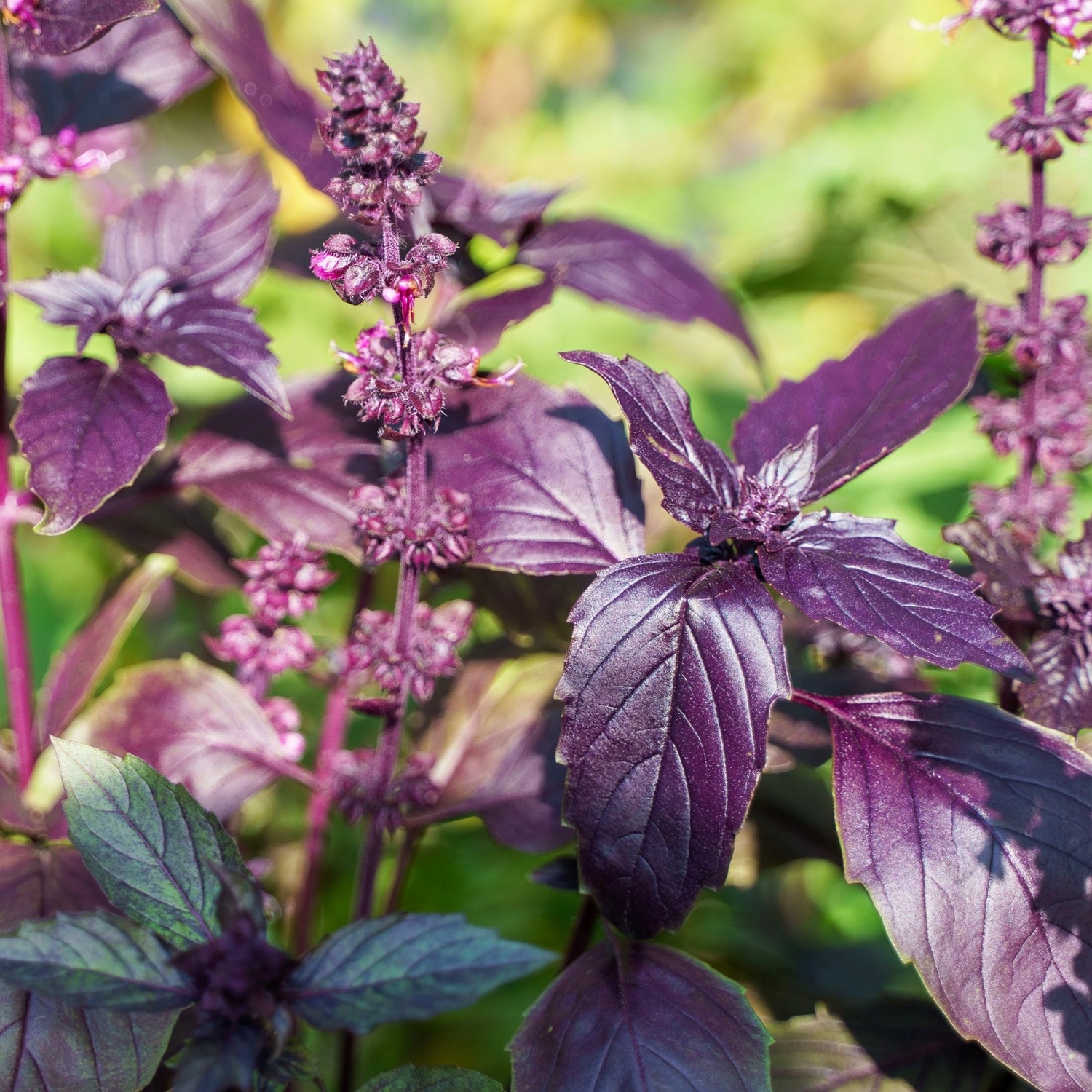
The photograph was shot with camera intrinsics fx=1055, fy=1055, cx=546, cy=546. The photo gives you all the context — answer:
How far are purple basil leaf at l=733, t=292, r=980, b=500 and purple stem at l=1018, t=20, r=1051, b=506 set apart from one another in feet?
0.26

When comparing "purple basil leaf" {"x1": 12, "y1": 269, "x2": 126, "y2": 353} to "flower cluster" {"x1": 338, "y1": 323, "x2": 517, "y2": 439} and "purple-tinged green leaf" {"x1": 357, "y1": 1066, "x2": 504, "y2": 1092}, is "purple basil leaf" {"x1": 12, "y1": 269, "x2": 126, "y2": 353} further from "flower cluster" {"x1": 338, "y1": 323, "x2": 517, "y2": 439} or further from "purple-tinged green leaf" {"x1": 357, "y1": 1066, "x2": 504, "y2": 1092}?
"purple-tinged green leaf" {"x1": 357, "y1": 1066, "x2": 504, "y2": 1092}

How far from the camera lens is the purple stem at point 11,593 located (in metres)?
0.92

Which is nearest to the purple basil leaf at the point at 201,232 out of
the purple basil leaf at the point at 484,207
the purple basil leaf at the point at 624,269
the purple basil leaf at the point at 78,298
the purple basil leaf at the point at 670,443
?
the purple basil leaf at the point at 78,298

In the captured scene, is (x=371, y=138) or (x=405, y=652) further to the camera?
(x=405, y=652)

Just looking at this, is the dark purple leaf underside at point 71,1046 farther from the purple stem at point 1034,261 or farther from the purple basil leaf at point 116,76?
the purple stem at point 1034,261

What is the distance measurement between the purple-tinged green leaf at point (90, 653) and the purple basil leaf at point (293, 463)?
0.15 m

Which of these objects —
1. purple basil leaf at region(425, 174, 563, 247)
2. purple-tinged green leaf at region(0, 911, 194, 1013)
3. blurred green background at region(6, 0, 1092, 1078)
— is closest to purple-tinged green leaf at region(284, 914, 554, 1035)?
purple-tinged green leaf at region(0, 911, 194, 1013)

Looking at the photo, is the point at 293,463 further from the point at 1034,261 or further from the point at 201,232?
the point at 1034,261

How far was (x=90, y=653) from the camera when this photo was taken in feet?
3.56

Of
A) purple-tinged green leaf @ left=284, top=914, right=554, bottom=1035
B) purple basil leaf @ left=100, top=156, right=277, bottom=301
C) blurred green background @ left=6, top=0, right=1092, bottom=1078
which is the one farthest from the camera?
blurred green background @ left=6, top=0, right=1092, bottom=1078

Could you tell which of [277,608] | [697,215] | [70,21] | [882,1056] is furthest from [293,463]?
[697,215]

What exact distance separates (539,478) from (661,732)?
0.27 m

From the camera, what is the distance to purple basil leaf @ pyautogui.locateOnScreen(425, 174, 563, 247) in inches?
41.4

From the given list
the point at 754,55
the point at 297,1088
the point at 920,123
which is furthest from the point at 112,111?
the point at 754,55
